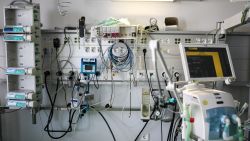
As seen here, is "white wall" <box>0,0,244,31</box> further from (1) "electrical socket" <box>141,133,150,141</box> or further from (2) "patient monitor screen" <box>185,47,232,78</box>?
(1) "electrical socket" <box>141,133,150,141</box>

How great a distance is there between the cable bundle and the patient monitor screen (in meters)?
0.91

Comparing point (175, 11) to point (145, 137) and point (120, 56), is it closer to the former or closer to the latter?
point (120, 56)

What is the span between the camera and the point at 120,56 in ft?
8.84

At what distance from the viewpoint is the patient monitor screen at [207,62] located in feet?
6.35

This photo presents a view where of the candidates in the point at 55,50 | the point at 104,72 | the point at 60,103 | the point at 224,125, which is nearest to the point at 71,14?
the point at 55,50

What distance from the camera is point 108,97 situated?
285 centimetres

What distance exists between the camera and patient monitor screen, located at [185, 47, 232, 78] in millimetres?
1937

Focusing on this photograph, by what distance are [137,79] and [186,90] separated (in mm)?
979

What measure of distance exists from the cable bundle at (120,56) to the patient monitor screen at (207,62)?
91cm

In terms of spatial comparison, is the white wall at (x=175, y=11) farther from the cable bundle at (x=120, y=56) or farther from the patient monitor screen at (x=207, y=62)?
the patient monitor screen at (x=207, y=62)

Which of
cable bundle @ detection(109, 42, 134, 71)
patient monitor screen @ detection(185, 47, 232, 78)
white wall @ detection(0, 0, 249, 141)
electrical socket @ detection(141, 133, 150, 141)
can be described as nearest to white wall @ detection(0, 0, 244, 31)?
white wall @ detection(0, 0, 249, 141)

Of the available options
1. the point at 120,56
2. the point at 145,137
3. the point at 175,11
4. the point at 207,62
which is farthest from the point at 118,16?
the point at 145,137

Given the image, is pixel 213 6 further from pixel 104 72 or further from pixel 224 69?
pixel 104 72

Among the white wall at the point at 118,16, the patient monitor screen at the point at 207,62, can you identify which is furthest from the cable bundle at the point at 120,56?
the patient monitor screen at the point at 207,62
